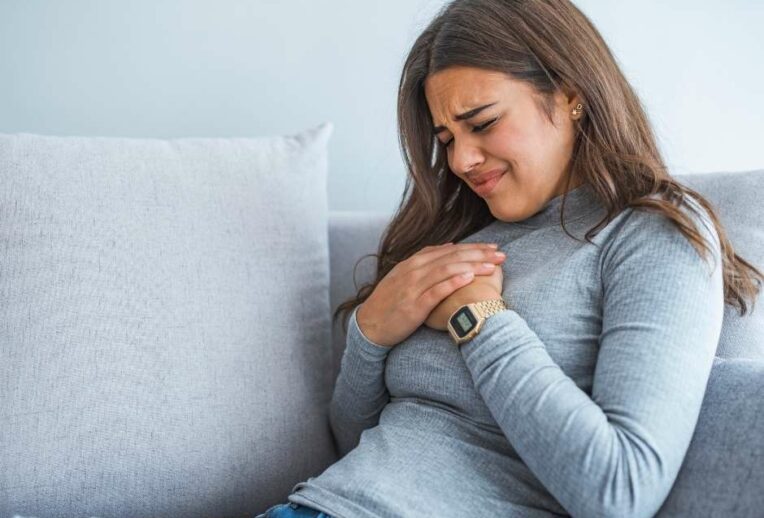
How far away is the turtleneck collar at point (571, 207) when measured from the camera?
3.68 ft

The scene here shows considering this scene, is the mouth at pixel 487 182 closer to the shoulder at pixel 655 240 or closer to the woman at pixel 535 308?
the woman at pixel 535 308

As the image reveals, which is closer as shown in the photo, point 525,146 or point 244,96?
point 525,146

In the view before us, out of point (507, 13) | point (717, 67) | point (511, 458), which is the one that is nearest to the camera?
point (511, 458)

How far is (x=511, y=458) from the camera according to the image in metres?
0.99

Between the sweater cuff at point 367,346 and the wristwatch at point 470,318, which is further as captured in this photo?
the sweater cuff at point 367,346

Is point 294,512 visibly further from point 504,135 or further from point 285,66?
point 285,66

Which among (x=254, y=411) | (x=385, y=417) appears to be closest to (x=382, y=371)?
(x=385, y=417)

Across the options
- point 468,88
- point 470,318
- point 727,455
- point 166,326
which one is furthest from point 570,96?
point 166,326

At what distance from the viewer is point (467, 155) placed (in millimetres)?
1110

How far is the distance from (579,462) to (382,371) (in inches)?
15.5

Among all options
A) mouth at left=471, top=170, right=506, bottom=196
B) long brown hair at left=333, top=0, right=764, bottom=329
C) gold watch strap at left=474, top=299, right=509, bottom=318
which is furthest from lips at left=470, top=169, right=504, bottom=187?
gold watch strap at left=474, top=299, right=509, bottom=318

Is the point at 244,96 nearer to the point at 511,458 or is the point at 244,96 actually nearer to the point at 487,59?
the point at 487,59

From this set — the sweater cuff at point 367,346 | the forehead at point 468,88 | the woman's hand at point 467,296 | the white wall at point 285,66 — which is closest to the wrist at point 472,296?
the woman's hand at point 467,296

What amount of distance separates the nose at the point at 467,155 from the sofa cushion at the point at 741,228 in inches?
15.3
